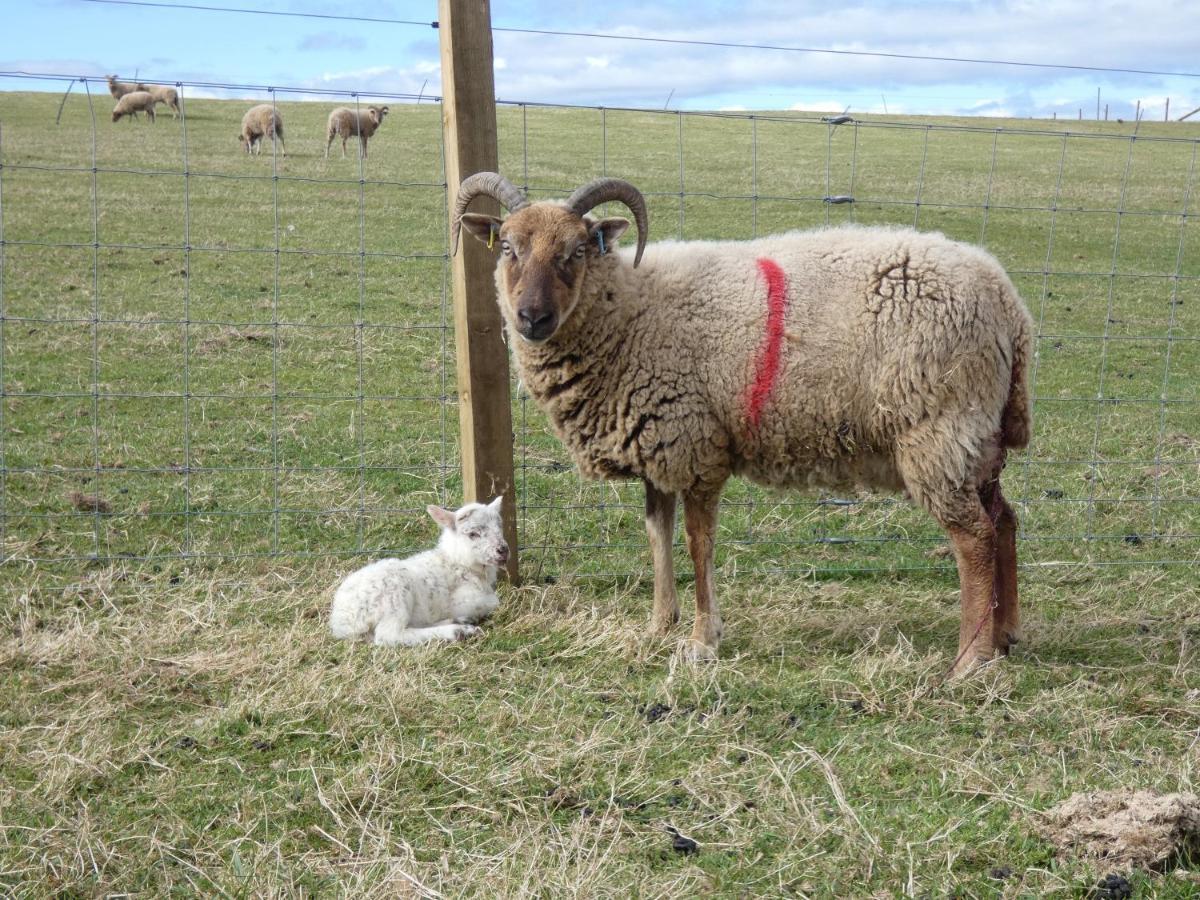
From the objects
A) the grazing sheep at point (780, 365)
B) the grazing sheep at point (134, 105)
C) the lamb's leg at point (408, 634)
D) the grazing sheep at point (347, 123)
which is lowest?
the lamb's leg at point (408, 634)

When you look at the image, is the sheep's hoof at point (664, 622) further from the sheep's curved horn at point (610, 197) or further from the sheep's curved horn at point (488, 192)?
the sheep's curved horn at point (488, 192)

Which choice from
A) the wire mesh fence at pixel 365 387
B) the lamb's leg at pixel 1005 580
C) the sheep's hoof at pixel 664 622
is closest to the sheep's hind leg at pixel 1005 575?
the lamb's leg at pixel 1005 580

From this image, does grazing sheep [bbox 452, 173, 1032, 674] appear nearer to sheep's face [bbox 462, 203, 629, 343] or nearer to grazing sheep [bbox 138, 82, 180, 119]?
sheep's face [bbox 462, 203, 629, 343]

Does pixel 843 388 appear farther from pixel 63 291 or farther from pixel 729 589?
pixel 63 291

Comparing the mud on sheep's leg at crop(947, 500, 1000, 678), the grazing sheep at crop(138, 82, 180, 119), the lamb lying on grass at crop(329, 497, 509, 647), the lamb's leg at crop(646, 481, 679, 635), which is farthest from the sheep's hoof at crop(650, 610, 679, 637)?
the grazing sheep at crop(138, 82, 180, 119)

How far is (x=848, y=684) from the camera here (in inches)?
197

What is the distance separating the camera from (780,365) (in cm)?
527

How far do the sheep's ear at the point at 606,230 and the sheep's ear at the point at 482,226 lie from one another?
486mm

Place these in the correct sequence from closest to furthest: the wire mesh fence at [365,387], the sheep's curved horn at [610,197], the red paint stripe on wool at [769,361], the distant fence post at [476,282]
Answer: the red paint stripe on wool at [769,361]
the sheep's curved horn at [610,197]
the distant fence post at [476,282]
the wire mesh fence at [365,387]

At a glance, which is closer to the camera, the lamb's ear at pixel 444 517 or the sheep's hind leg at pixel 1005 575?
the sheep's hind leg at pixel 1005 575

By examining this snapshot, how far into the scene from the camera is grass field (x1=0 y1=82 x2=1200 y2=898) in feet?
12.1

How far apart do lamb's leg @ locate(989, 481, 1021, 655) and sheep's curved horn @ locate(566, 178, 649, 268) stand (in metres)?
2.13

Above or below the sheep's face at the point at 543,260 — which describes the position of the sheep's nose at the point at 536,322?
below

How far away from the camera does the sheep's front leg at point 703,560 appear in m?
5.48
